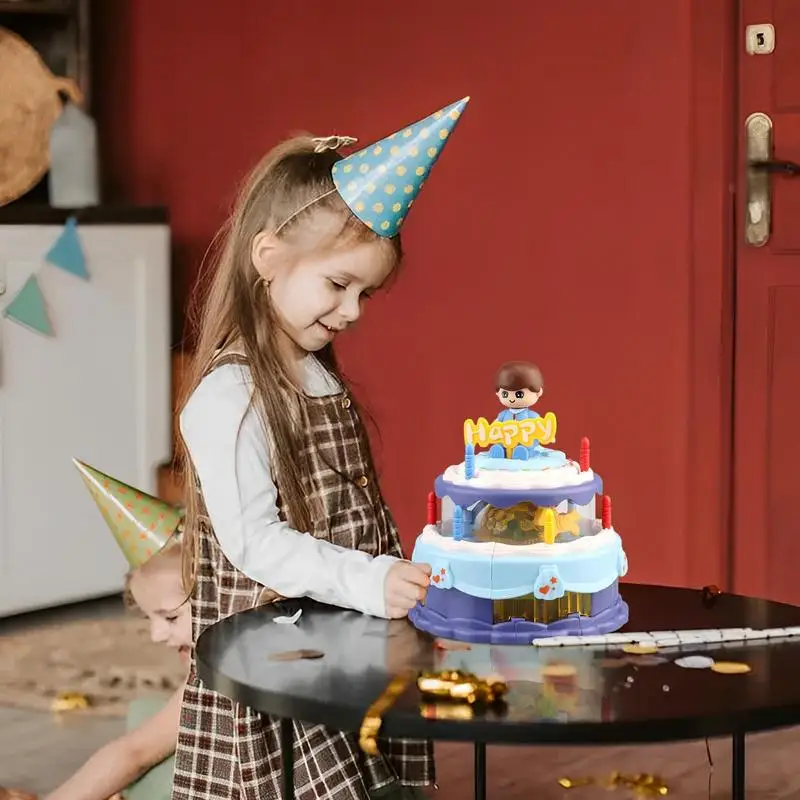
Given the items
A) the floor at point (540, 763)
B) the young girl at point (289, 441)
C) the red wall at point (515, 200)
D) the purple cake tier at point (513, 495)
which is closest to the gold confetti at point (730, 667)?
the purple cake tier at point (513, 495)

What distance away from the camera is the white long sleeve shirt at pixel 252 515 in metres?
1.58

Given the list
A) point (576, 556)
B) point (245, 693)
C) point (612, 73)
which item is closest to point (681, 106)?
point (612, 73)

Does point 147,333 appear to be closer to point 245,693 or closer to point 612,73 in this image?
point 612,73

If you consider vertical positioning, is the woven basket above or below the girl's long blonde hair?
above

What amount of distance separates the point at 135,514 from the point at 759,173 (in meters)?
1.58

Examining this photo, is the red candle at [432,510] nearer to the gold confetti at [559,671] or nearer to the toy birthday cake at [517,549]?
the toy birthday cake at [517,549]

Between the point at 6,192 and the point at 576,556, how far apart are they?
2394 mm

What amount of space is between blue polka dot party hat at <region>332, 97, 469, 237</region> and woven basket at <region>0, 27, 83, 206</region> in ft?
6.76

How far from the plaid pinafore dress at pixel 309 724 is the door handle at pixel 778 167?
1554 millimetres

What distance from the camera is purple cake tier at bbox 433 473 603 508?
4.96 feet

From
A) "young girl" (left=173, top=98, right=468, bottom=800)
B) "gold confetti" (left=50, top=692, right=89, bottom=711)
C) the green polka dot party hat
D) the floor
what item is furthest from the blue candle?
"gold confetti" (left=50, top=692, right=89, bottom=711)

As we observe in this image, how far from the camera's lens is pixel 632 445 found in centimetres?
322

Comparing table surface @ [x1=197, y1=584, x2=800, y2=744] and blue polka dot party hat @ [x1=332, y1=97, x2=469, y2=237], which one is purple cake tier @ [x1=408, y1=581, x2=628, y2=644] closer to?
table surface @ [x1=197, y1=584, x2=800, y2=744]

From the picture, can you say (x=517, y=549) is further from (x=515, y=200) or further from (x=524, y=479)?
(x=515, y=200)
